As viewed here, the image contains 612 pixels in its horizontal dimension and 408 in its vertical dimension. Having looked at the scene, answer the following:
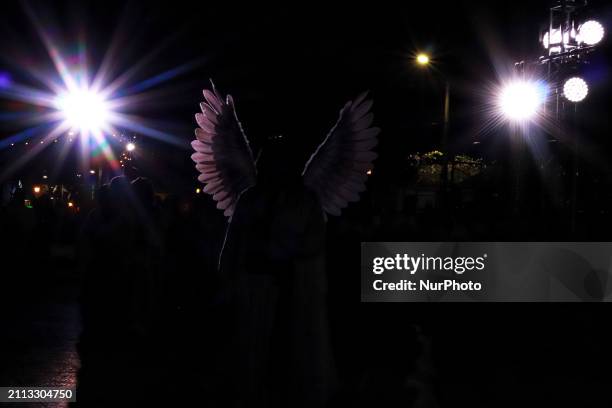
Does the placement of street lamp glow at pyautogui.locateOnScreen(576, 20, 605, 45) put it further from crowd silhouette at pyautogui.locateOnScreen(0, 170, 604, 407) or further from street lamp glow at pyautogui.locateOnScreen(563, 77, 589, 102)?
crowd silhouette at pyautogui.locateOnScreen(0, 170, 604, 407)

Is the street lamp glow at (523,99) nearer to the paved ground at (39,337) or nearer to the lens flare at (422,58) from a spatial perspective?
the lens flare at (422,58)

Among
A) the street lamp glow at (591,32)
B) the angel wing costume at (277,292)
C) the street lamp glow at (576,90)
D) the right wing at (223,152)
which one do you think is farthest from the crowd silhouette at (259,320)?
the street lamp glow at (591,32)

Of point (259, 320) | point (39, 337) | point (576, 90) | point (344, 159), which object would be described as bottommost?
point (259, 320)

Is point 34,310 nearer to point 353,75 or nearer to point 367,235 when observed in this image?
point 367,235

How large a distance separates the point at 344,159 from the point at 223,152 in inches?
35.2

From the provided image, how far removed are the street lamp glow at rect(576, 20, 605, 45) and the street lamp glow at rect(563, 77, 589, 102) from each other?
2.07 feet

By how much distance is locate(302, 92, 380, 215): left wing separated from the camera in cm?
549

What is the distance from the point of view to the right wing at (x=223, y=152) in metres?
5.34

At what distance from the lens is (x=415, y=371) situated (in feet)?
22.6

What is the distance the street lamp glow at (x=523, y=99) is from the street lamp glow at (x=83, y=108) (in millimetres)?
9583

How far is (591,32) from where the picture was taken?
39.5 feet

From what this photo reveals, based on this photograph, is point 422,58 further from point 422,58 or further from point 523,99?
point 523,99

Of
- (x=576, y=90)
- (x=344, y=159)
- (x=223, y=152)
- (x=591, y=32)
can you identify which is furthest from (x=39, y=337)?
(x=591, y=32)

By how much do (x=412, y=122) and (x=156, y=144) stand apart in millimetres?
10975
